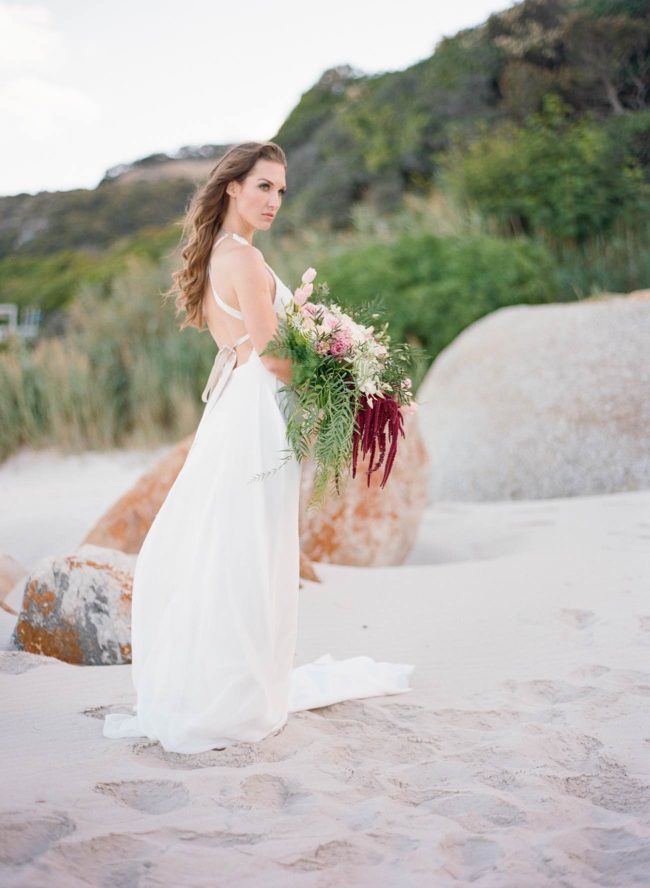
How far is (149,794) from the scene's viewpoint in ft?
10.2

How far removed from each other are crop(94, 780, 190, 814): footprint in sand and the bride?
331 millimetres

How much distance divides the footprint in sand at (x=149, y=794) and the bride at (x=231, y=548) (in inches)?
13.0

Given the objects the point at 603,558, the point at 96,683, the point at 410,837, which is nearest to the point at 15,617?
the point at 96,683

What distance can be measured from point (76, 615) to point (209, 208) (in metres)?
2.08

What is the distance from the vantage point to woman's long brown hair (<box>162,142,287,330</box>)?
12.8ft

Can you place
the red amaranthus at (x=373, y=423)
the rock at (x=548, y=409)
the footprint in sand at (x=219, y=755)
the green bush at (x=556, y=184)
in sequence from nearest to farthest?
the footprint in sand at (x=219, y=755)
the red amaranthus at (x=373, y=423)
the rock at (x=548, y=409)
the green bush at (x=556, y=184)

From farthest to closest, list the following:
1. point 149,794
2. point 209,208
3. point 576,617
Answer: point 576,617
point 209,208
point 149,794

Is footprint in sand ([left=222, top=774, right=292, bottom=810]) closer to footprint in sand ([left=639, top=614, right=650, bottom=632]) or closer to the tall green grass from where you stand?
footprint in sand ([left=639, top=614, right=650, bottom=632])

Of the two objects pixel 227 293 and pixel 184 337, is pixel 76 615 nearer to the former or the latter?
pixel 227 293

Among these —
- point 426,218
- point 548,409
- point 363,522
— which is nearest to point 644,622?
point 363,522

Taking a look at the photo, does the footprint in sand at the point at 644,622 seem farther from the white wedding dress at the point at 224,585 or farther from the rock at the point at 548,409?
the rock at the point at 548,409

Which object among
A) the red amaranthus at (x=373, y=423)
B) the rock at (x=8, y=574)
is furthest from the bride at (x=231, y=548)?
the rock at (x=8, y=574)

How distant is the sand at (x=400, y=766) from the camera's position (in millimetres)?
2684

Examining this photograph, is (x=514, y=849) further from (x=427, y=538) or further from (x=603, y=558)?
(x=427, y=538)
